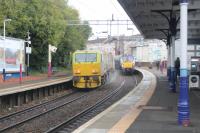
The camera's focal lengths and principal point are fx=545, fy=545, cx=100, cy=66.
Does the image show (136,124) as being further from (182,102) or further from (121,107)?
(121,107)

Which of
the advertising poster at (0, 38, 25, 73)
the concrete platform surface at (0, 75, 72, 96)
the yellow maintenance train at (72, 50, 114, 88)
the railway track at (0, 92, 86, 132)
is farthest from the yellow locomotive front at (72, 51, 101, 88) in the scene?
the railway track at (0, 92, 86, 132)

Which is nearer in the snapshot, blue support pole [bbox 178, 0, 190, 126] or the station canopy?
blue support pole [bbox 178, 0, 190, 126]

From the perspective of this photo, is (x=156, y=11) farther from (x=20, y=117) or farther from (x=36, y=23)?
(x=36, y=23)

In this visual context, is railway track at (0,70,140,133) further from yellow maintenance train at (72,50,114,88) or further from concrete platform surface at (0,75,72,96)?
yellow maintenance train at (72,50,114,88)

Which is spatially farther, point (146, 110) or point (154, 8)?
point (154, 8)

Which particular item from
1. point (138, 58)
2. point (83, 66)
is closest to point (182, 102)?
point (83, 66)

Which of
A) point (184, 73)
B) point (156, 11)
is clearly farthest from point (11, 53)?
point (184, 73)

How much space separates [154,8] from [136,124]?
15.9 m

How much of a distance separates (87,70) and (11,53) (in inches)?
399

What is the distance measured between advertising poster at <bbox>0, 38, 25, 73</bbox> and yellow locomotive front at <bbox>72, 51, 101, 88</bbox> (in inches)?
296

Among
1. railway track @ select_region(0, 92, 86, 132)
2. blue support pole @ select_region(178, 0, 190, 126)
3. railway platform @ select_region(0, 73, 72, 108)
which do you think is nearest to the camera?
blue support pole @ select_region(178, 0, 190, 126)

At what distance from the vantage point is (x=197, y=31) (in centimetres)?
4606

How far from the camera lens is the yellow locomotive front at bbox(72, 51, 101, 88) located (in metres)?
38.6

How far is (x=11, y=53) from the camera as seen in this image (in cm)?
4625
